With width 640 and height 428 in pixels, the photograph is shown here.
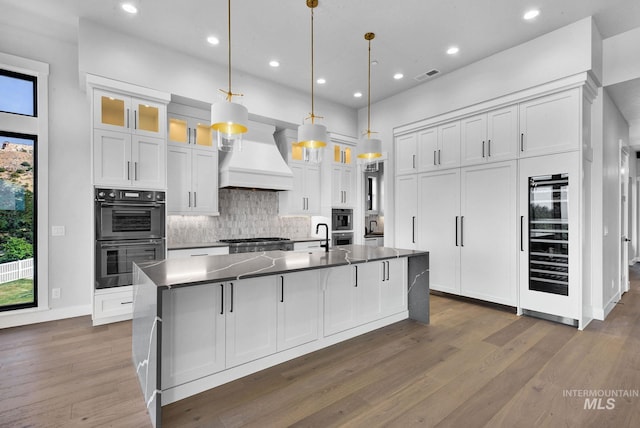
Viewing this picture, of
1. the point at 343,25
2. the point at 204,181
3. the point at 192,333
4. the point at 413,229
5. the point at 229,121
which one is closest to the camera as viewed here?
the point at 192,333

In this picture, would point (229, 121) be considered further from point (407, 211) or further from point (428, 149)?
point (407, 211)

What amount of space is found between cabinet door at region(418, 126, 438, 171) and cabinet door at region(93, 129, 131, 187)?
4.15m

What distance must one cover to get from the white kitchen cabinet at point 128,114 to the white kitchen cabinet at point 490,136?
13.5ft

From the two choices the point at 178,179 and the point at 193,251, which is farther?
the point at 178,179

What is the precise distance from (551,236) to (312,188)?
11.8 ft

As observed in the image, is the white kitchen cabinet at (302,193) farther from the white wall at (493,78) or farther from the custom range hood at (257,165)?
the white wall at (493,78)

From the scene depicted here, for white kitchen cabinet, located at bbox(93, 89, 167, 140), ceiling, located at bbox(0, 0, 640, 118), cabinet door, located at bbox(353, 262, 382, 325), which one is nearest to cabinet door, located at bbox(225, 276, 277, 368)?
cabinet door, located at bbox(353, 262, 382, 325)

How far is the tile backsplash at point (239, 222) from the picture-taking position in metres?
4.78

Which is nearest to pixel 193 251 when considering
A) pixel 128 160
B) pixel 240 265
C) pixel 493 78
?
pixel 128 160

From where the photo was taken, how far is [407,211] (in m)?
5.39

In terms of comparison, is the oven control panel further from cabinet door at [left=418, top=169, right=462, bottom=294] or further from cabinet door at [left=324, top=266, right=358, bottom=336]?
cabinet door at [left=418, top=169, right=462, bottom=294]

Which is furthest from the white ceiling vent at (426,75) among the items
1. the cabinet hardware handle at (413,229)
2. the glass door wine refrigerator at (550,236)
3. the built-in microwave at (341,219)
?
the built-in microwave at (341,219)

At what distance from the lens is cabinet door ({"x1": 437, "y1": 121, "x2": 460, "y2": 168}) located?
15.4 ft

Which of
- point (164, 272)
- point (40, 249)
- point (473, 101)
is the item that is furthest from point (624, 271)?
point (40, 249)
